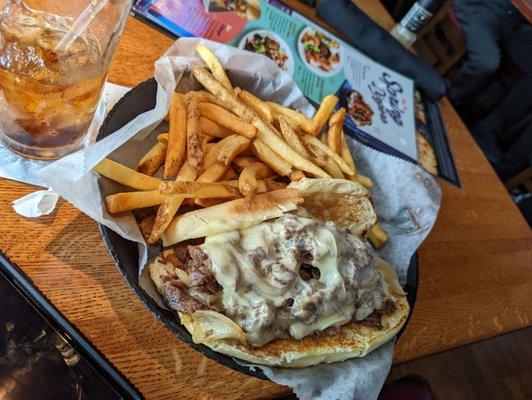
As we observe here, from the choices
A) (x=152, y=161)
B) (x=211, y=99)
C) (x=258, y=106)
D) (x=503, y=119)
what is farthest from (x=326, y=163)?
(x=503, y=119)

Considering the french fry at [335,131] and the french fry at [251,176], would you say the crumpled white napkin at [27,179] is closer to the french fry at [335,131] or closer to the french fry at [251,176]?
the french fry at [251,176]

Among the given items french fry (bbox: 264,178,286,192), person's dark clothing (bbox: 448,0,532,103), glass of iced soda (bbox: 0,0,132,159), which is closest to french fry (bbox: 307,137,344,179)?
french fry (bbox: 264,178,286,192)

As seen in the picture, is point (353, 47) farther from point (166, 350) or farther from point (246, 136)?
point (166, 350)

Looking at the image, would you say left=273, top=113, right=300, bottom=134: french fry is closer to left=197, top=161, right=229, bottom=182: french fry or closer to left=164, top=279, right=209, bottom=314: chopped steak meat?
left=197, top=161, right=229, bottom=182: french fry

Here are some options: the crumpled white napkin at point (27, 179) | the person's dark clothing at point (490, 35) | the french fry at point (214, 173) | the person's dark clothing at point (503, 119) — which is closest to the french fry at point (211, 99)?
the french fry at point (214, 173)

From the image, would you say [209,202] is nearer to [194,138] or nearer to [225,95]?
[194,138]

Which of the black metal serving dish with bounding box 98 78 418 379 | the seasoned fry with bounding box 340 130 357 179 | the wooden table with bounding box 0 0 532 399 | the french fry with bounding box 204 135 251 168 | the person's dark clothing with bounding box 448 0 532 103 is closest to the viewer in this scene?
the black metal serving dish with bounding box 98 78 418 379
